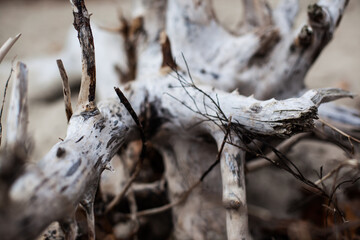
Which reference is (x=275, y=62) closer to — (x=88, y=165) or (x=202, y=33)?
(x=202, y=33)

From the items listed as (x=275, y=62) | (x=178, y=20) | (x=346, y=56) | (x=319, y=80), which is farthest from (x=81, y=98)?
(x=346, y=56)

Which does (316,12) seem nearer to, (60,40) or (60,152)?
(60,152)

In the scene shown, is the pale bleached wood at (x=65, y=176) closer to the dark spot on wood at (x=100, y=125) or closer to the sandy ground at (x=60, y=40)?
the dark spot on wood at (x=100, y=125)

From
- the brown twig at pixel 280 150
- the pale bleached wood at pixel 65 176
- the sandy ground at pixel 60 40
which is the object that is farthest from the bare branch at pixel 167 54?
the sandy ground at pixel 60 40

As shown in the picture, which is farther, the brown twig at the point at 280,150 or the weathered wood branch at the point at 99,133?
the brown twig at the point at 280,150

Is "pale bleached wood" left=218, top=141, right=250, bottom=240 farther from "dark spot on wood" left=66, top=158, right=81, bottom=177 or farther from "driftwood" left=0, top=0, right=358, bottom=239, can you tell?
"dark spot on wood" left=66, top=158, right=81, bottom=177

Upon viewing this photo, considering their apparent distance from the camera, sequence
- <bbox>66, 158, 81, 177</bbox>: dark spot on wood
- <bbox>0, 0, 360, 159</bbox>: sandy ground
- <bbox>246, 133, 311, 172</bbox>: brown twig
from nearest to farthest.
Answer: <bbox>66, 158, 81, 177</bbox>: dark spot on wood < <bbox>246, 133, 311, 172</bbox>: brown twig < <bbox>0, 0, 360, 159</bbox>: sandy ground

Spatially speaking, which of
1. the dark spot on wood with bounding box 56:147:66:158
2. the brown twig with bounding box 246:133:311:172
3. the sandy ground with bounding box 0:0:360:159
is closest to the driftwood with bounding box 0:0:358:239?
the dark spot on wood with bounding box 56:147:66:158
